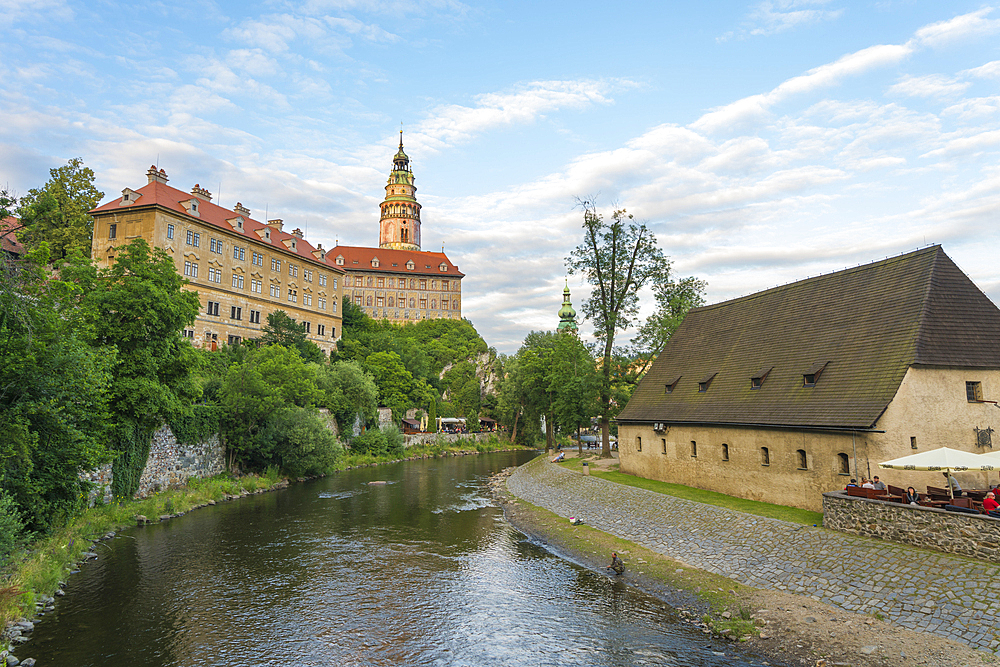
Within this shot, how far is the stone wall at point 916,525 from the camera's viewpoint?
1319 cm

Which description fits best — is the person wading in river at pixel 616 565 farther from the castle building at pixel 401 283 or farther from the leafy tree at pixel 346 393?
the castle building at pixel 401 283

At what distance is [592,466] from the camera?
1423 inches

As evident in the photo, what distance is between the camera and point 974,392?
60.3 feet

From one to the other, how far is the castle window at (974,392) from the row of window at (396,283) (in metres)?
103

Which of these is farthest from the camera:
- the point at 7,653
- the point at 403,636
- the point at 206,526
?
the point at 206,526

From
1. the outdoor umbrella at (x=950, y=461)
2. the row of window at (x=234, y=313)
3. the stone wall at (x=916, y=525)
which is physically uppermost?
the row of window at (x=234, y=313)

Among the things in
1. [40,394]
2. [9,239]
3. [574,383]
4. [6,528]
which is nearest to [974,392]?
[574,383]

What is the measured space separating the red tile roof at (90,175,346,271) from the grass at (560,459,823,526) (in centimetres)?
4636

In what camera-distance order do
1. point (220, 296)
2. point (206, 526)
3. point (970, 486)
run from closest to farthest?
point (970, 486) < point (206, 526) < point (220, 296)

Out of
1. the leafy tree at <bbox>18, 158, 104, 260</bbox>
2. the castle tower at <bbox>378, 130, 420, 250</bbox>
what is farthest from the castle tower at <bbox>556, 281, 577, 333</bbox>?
the leafy tree at <bbox>18, 158, 104, 260</bbox>

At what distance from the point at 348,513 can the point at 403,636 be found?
16799 millimetres

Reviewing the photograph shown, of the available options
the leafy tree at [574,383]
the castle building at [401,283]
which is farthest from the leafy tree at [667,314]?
the castle building at [401,283]

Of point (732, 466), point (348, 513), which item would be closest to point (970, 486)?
point (732, 466)

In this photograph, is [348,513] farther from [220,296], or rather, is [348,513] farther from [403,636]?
[220,296]
